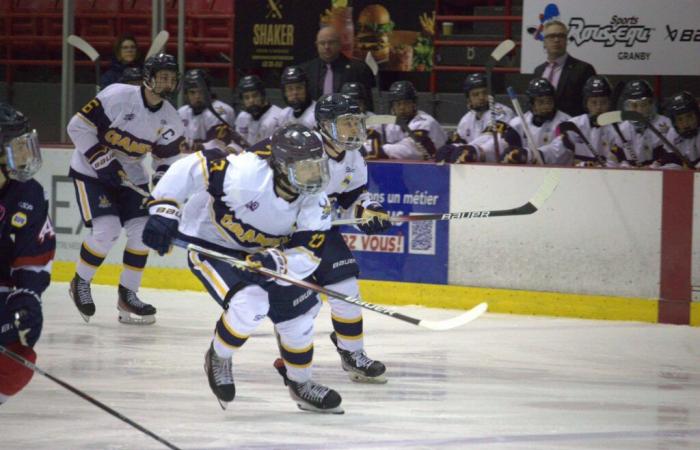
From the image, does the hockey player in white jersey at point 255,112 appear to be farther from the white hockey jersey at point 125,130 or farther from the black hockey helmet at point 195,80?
the white hockey jersey at point 125,130

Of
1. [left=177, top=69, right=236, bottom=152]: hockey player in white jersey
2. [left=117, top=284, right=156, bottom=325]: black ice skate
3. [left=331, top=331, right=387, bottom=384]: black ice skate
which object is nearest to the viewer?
[left=331, top=331, right=387, bottom=384]: black ice skate

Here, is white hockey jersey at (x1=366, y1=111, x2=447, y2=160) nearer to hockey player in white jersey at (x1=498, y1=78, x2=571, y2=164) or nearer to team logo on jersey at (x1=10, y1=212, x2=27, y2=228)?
hockey player in white jersey at (x1=498, y1=78, x2=571, y2=164)

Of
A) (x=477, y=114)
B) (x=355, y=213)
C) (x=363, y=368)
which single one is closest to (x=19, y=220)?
(x=363, y=368)

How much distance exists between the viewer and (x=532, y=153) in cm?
777

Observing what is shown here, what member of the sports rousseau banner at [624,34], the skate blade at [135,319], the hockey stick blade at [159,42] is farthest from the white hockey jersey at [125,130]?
the sports rousseau banner at [624,34]

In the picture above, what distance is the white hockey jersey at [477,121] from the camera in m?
8.09

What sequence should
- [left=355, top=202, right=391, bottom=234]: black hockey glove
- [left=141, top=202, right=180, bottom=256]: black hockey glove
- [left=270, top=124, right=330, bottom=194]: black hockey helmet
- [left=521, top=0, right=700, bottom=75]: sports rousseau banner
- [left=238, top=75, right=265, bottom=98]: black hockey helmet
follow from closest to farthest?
[left=270, top=124, right=330, bottom=194]: black hockey helmet, [left=141, top=202, right=180, bottom=256]: black hockey glove, [left=355, top=202, right=391, bottom=234]: black hockey glove, [left=521, top=0, right=700, bottom=75]: sports rousseau banner, [left=238, top=75, right=265, bottom=98]: black hockey helmet

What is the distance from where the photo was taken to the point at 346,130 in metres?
5.56

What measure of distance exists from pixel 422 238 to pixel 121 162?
1806 millimetres

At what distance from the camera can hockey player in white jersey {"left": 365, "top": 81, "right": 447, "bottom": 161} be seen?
26.7ft

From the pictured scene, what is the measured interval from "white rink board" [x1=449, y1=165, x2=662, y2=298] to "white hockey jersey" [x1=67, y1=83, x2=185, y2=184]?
5.50 feet

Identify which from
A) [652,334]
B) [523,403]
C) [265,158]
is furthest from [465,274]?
[265,158]

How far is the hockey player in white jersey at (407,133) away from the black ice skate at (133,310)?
177 cm

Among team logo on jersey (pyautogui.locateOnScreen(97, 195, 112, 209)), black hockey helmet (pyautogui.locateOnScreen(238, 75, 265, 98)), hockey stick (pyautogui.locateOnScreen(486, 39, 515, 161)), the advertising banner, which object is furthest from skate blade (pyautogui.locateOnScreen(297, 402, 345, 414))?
the advertising banner
